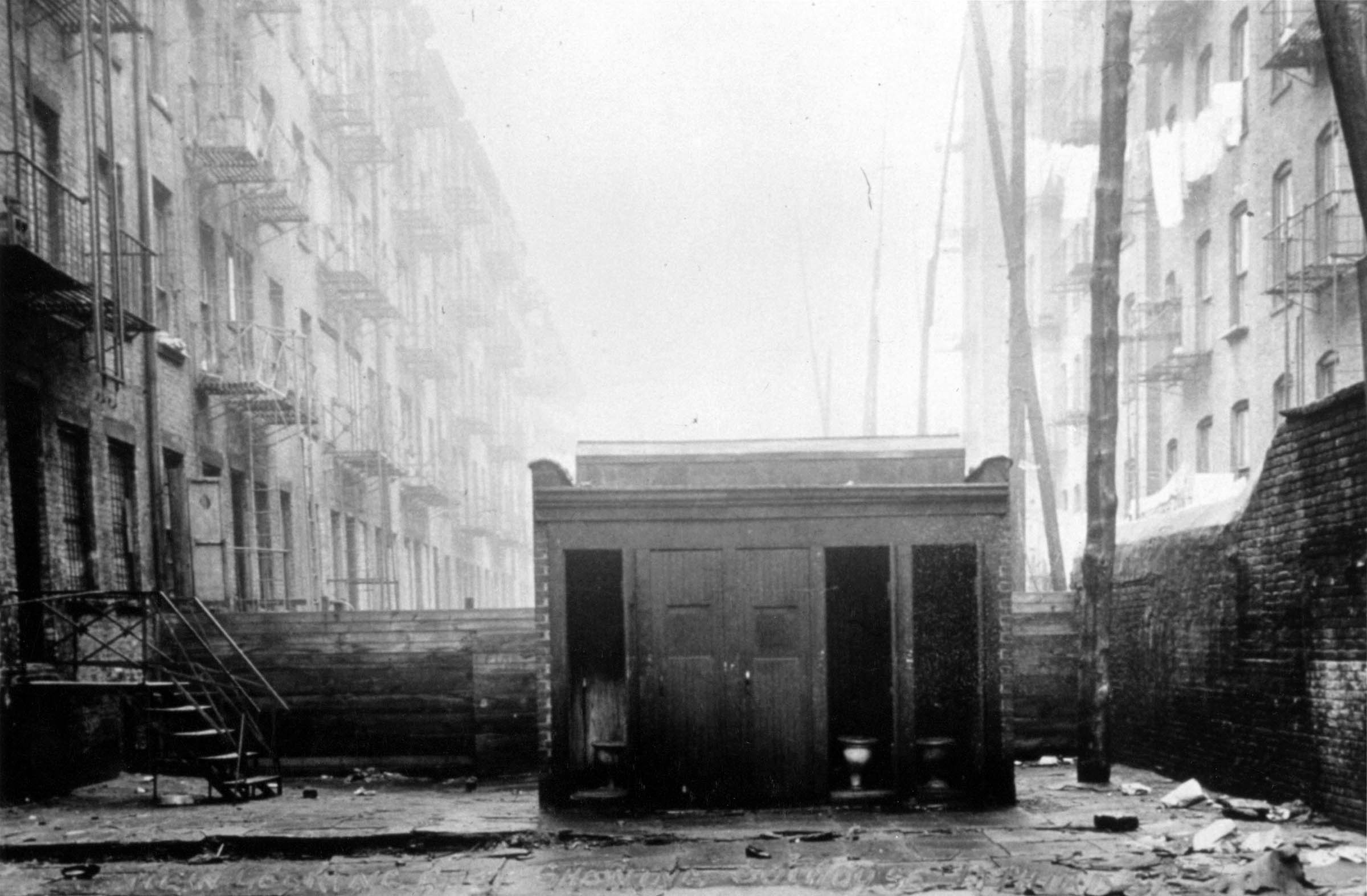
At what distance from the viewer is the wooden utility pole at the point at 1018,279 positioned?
823 inches

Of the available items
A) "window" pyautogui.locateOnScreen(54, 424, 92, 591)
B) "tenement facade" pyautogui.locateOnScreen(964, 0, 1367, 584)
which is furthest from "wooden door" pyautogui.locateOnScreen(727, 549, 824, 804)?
"window" pyautogui.locateOnScreen(54, 424, 92, 591)

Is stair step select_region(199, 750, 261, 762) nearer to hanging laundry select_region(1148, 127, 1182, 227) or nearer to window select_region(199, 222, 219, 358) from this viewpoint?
window select_region(199, 222, 219, 358)

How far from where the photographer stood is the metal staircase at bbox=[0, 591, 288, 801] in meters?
12.8

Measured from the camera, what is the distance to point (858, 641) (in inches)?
577

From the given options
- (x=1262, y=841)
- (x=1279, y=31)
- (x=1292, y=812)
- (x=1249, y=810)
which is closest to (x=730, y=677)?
(x=1249, y=810)

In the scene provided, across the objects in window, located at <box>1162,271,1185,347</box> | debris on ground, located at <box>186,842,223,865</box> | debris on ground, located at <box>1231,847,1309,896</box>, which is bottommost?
debris on ground, located at <box>186,842,223,865</box>

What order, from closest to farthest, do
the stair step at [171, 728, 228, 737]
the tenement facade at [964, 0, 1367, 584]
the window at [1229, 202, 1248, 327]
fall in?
the stair step at [171, 728, 228, 737] < the tenement facade at [964, 0, 1367, 584] < the window at [1229, 202, 1248, 327]

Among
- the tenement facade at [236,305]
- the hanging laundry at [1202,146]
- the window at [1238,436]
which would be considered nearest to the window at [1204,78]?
the hanging laundry at [1202,146]

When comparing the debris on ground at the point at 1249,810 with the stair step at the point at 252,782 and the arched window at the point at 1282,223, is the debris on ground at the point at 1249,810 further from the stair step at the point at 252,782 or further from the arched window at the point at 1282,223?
the arched window at the point at 1282,223

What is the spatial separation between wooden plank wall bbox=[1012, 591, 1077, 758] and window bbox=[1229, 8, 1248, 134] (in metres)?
12.0

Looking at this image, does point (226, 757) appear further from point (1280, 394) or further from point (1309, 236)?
point (1280, 394)

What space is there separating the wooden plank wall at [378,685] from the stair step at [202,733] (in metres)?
2.07

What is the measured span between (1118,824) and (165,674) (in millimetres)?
9973

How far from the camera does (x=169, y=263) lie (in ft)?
60.0
